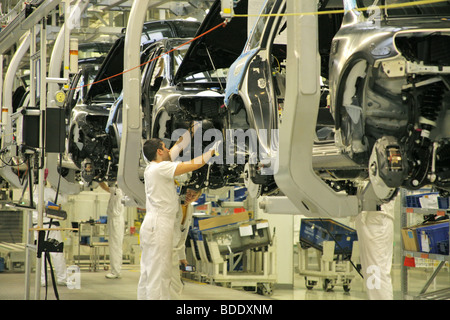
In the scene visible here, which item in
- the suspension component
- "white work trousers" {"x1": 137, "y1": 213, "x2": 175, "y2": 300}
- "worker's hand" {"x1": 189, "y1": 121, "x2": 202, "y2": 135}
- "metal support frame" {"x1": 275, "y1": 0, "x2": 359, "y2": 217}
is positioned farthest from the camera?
"worker's hand" {"x1": 189, "y1": 121, "x2": 202, "y2": 135}

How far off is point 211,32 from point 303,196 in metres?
2.79

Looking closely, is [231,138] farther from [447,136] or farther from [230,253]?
[230,253]

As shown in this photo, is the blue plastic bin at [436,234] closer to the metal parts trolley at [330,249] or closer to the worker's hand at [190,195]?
the metal parts trolley at [330,249]

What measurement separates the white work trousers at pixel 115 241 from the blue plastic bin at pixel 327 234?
320 cm

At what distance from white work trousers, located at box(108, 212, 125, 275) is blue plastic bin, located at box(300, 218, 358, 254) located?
126 inches

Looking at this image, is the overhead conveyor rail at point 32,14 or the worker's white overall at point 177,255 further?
the worker's white overall at point 177,255

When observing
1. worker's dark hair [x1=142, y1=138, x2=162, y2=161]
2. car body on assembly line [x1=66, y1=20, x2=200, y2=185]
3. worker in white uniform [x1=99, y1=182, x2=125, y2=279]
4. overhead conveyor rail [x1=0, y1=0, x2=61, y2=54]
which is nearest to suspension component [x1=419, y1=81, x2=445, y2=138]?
worker's dark hair [x1=142, y1=138, x2=162, y2=161]

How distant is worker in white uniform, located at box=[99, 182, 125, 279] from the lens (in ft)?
38.1

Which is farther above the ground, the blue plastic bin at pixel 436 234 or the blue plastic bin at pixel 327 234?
the blue plastic bin at pixel 436 234

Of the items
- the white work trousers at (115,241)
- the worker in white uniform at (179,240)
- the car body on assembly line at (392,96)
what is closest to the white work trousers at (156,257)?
the worker in white uniform at (179,240)

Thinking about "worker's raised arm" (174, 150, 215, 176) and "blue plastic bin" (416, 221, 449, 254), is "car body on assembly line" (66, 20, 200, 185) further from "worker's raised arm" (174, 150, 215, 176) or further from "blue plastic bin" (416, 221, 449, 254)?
"blue plastic bin" (416, 221, 449, 254)

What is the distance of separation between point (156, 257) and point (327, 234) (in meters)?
4.03

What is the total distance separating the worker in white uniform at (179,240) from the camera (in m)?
7.68
